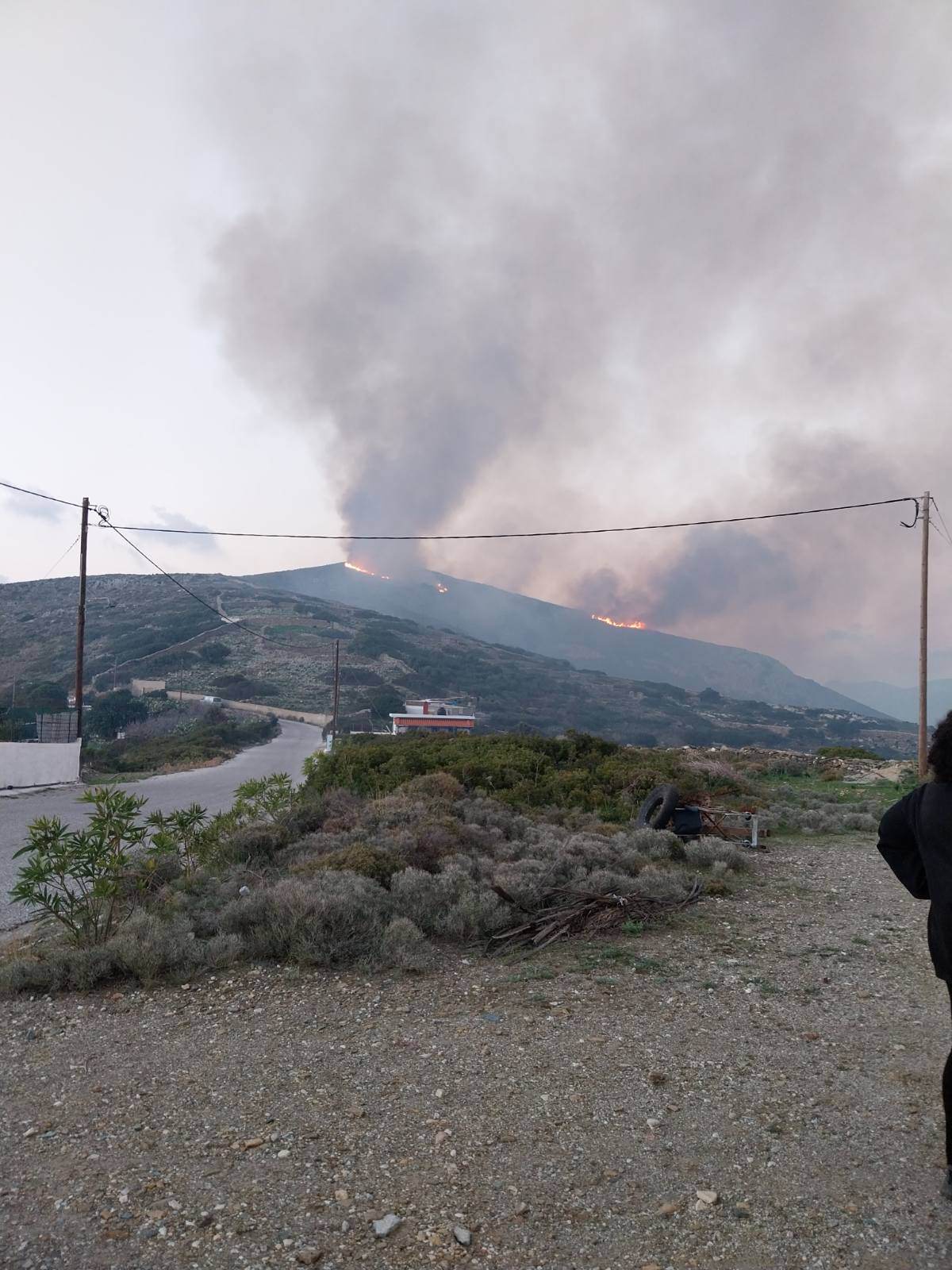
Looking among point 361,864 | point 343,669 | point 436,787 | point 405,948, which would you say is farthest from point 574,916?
point 343,669

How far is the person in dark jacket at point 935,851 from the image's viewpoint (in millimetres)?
2951

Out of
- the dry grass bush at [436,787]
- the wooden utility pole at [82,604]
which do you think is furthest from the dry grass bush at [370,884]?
the wooden utility pole at [82,604]

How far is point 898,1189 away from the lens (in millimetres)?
2992

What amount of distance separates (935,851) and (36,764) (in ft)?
67.8

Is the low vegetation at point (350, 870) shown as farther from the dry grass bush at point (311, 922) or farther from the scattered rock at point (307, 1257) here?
the scattered rock at point (307, 1257)

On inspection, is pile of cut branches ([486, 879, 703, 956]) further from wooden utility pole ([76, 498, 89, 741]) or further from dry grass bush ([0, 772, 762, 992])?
wooden utility pole ([76, 498, 89, 741])

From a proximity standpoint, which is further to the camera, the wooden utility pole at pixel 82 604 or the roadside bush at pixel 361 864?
the wooden utility pole at pixel 82 604

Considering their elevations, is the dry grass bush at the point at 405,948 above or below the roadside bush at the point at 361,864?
below

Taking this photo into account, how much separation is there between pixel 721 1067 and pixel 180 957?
3.76m

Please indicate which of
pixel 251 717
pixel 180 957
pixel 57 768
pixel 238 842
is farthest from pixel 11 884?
pixel 251 717

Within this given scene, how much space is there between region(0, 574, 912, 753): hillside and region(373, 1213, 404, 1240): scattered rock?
50964 mm

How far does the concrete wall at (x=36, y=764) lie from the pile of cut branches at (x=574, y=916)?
15.7m

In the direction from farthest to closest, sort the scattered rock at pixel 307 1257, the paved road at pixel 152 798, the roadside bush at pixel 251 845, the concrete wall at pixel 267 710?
the concrete wall at pixel 267 710 < the paved road at pixel 152 798 < the roadside bush at pixel 251 845 < the scattered rock at pixel 307 1257

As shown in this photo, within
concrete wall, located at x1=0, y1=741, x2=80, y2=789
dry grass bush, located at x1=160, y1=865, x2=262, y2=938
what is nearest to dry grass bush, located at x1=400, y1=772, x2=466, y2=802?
dry grass bush, located at x1=160, y1=865, x2=262, y2=938
